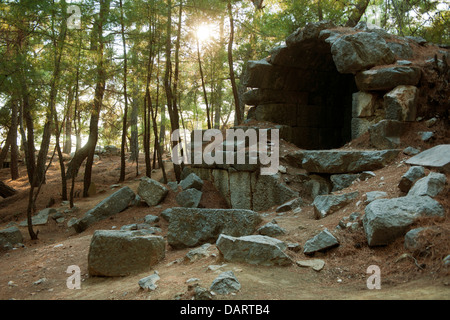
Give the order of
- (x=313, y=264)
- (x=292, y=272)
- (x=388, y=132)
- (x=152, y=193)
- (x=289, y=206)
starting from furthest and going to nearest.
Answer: (x=152, y=193), (x=388, y=132), (x=289, y=206), (x=313, y=264), (x=292, y=272)

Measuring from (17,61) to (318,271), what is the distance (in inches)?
382

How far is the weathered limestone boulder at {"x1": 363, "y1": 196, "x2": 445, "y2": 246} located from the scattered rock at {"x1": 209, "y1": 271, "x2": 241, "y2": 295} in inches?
71.2

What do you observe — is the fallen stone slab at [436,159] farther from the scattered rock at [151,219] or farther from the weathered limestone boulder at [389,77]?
the scattered rock at [151,219]

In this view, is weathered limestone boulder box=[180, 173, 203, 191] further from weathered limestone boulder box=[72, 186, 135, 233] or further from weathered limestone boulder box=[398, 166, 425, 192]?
weathered limestone boulder box=[398, 166, 425, 192]

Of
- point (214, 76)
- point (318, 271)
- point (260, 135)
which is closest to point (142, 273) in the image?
point (318, 271)

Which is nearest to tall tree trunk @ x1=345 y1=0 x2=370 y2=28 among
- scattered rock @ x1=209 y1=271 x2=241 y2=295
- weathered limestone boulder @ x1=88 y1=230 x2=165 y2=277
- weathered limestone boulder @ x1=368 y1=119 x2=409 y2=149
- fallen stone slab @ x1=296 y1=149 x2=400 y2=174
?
weathered limestone boulder @ x1=368 y1=119 x2=409 y2=149

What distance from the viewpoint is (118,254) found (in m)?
5.12

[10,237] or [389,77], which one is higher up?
[389,77]

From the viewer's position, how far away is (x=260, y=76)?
11414 mm

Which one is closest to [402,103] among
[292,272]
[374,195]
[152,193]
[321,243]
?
[374,195]

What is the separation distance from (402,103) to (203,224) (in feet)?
17.0

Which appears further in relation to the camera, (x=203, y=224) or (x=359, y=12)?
(x=359, y=12)

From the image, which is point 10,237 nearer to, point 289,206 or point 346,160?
point 289,206
